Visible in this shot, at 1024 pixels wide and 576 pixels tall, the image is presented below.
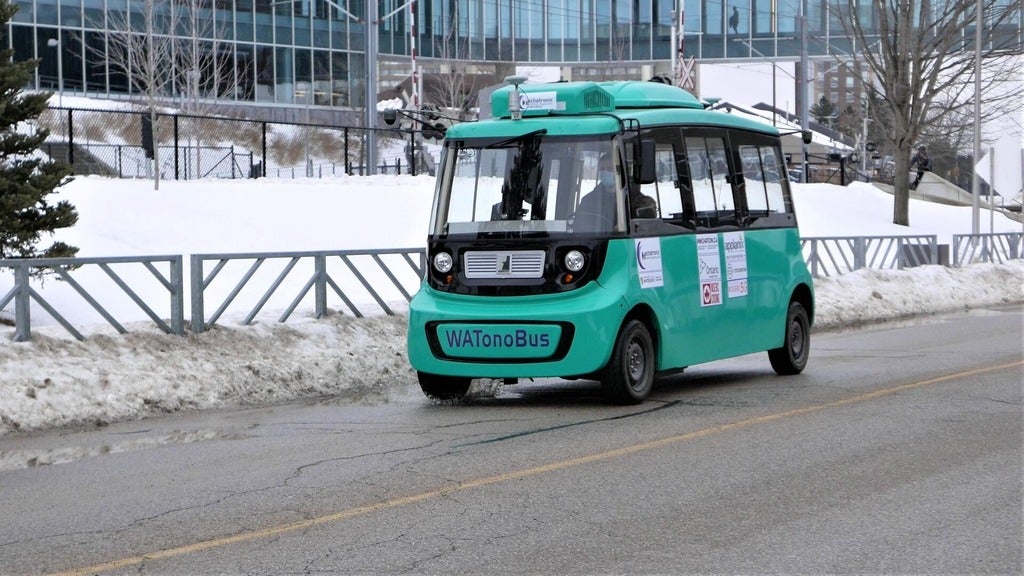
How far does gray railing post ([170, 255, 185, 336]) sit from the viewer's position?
14.0m

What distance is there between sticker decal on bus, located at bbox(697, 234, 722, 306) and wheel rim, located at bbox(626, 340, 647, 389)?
1.17 meters

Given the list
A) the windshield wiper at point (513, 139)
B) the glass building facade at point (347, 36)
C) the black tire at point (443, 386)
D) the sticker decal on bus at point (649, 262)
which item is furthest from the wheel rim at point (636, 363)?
the glass building facade at point (347, 36)

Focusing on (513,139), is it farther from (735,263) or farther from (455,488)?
(455,488)

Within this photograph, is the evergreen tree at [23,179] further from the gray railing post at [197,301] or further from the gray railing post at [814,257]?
A: the gray railing post at [814,257]

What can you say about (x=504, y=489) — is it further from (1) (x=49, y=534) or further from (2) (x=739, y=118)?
(2) (x=739, y=118)

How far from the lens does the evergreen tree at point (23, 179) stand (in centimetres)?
1759

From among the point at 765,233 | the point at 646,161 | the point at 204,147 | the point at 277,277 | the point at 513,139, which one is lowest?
the point at 277,277

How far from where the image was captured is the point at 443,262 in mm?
12508

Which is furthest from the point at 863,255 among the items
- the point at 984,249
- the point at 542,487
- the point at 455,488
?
the point at 455,488

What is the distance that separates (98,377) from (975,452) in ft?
23.8

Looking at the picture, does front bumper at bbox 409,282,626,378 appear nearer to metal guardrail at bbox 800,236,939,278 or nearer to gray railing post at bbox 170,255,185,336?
gray railing post at bbox 170,255,185,336

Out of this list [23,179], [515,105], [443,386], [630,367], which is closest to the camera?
[630,367]

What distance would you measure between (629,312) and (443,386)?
6.38ft

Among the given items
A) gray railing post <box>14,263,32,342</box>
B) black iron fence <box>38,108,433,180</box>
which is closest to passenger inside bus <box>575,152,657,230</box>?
gray railing post <box>14,263,32,342</box>
